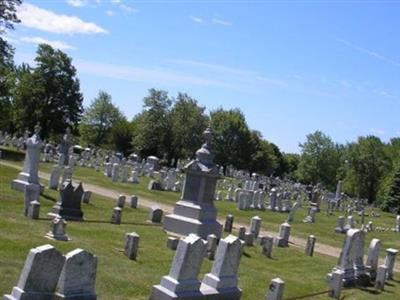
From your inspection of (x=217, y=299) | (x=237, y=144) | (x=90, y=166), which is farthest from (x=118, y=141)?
(x=217, y=299)

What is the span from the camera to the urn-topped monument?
65.5 ft

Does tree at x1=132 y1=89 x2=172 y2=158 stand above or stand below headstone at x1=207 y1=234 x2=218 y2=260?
above

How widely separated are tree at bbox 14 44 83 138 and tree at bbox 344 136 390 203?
43544mm

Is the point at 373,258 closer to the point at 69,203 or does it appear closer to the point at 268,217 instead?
the point at 69,203

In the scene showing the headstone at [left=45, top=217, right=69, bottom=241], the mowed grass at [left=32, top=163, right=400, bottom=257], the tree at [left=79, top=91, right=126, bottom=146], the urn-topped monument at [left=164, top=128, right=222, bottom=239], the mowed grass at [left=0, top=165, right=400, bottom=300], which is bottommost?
the mowed grass at [left=0, top=165, right=400, bottom=300]

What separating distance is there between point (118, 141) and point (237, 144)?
17832 mm

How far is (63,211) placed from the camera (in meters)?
19.1

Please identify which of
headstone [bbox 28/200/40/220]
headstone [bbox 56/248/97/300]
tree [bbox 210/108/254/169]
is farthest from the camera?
tree [bbox 210/108/254/169]

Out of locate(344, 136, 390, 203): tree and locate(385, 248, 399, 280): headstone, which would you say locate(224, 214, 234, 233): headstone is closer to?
locate(385, 248, 399, 280): headstone

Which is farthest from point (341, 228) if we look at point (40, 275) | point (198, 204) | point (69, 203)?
point (40, 275)

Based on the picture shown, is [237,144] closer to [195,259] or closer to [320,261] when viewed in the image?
[320,261]

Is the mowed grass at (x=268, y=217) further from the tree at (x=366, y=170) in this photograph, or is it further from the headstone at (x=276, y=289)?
the tree at (x=366, y=170)

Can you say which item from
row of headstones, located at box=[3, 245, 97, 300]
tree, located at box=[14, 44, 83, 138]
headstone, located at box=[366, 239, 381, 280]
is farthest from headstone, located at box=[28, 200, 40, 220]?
tree, located at box=[14, 44, 83, 138]

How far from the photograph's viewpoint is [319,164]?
9825 centimetres
